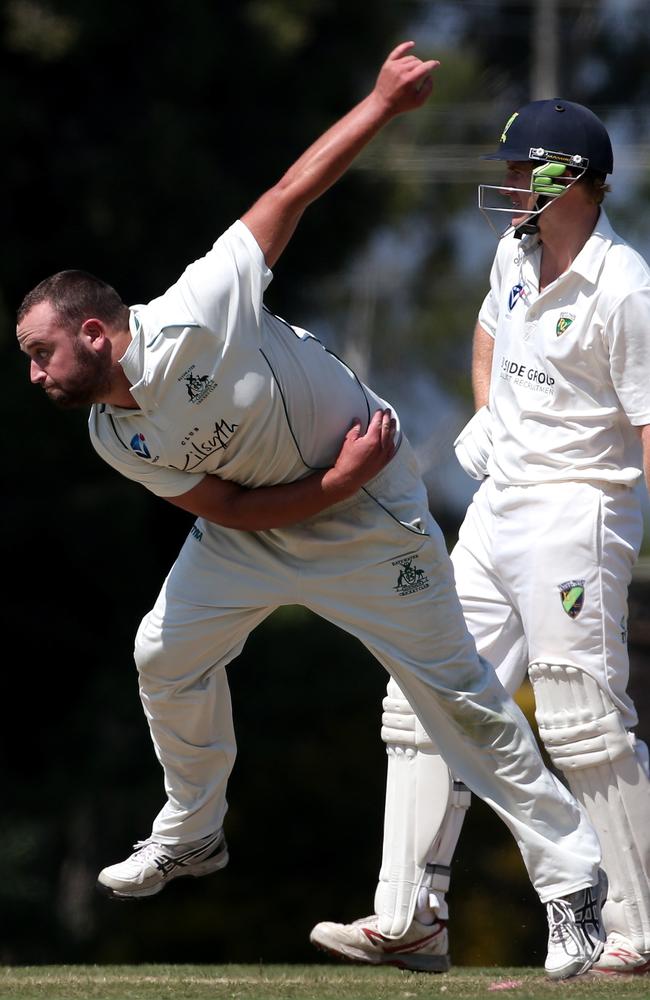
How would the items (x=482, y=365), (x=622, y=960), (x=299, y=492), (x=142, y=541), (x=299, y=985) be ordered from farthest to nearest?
(x=142, y=541) < (x=482, y=365) < (x=299, y=985) < (x=622, y=960) < (x=299, y=492)

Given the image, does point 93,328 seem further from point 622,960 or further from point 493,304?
point 622,960

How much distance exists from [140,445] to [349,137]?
906mm

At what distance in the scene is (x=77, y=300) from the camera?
174 inches

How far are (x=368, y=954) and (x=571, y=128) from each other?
2.29 meters

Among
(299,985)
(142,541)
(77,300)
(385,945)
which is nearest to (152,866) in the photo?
(299,985)

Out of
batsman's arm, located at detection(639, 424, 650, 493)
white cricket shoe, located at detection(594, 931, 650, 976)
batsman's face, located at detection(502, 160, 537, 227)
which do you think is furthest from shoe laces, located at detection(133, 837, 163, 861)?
batsman's face, located at detection(502, 160, 537, 227)

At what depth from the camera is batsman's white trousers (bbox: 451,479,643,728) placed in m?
4.74

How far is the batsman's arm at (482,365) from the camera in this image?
530 cm

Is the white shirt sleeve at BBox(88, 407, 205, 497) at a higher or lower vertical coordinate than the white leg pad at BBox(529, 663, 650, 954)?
higher

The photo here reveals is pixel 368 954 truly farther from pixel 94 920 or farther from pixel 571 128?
pixel 94 920

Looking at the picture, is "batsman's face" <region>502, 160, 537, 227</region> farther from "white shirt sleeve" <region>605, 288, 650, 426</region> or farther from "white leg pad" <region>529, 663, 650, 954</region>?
"white leg pad" <region>529, 663, 650, 954</region>

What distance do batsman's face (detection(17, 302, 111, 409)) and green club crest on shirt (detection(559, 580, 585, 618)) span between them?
129 cm

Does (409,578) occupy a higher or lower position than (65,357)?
lower

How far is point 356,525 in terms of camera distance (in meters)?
4.66
